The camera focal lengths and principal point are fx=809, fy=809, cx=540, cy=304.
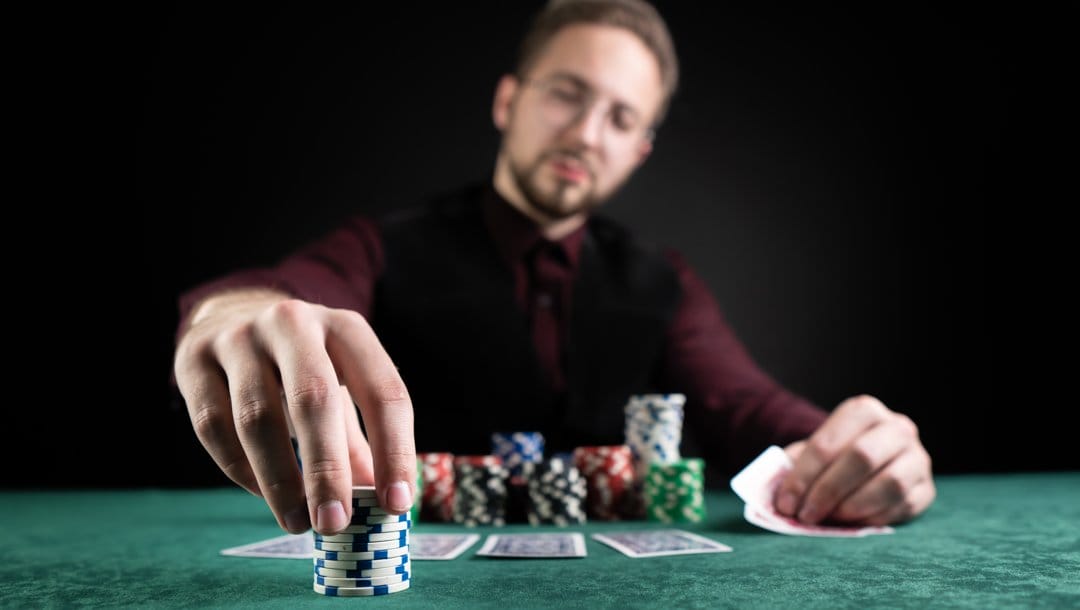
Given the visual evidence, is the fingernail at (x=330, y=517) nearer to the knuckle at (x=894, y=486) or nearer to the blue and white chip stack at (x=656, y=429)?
the knuckle at (x=894, y=486)

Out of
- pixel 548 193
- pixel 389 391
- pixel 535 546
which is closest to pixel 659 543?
pixel 535 546

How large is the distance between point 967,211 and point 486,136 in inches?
93.4

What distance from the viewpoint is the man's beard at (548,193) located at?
2.97 m

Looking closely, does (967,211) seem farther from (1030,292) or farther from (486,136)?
(486,136)

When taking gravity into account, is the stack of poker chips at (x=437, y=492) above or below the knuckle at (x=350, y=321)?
below

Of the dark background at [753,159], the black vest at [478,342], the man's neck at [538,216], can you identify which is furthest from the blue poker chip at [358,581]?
the dark background at [753,159]

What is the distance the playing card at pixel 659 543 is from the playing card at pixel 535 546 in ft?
0.22

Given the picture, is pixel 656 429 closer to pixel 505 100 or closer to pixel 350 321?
pixel 350 321

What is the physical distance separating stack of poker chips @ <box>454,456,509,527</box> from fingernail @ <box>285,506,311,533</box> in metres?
0.97

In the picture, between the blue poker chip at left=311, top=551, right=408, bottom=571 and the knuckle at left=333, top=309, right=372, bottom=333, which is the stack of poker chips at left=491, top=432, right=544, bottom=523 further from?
the knuckle at left=333, top=309, right=372, bottom=333

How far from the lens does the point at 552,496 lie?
195cm

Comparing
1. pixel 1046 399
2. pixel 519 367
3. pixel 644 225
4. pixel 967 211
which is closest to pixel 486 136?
pixel 644 225

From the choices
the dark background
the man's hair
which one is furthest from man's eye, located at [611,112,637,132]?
the dark background

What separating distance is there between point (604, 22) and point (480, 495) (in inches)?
76.0
